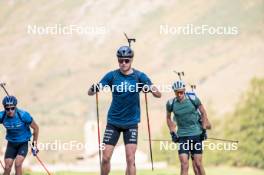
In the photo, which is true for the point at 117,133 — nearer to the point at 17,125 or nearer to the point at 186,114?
the point at 186,114

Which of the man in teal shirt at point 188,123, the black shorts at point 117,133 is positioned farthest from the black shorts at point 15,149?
Result: the man in teal shirt at point 188,123

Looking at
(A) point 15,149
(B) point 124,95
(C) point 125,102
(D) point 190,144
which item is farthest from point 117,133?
(A) point 15,149

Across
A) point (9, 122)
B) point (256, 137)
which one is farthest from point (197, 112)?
point (256, 137)

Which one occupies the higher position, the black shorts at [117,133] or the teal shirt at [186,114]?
the teal shirt at [186,114]

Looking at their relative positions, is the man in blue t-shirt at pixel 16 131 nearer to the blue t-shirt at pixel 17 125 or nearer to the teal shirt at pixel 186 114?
the blue t-shirt at pixel 17 125

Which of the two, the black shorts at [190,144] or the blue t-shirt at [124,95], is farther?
the black shorts at [190,144]

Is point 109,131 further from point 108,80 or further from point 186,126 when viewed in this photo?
point 186,126

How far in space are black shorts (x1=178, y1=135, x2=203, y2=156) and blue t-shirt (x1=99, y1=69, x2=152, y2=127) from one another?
2.04 m

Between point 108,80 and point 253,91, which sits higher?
point 253,91

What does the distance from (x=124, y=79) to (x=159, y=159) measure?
9967 cm

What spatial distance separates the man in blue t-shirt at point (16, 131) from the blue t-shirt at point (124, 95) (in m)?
2.25

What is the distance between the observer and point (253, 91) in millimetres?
94188

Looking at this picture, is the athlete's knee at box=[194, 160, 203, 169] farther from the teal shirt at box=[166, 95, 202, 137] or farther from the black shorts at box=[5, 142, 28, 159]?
the black shorts at box=[5, 142, 28, 159]

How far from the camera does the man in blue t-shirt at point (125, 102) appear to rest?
15.0 metres
